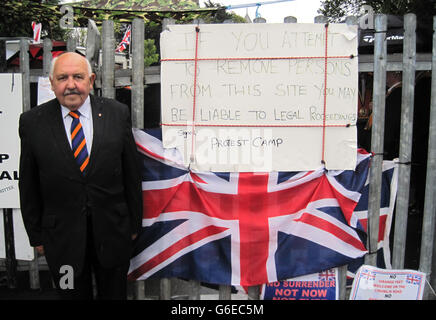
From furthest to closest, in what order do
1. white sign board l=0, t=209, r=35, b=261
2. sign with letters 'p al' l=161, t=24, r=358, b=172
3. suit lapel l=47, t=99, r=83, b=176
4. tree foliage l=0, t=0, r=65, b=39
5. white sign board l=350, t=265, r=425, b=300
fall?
tree foliage l=0, t=0, r=65, b=39, white sign board l=0, t=209, r=35, b=261, sign with letters 'p al' l=161, t=24, r=358, b=172, white sign board l=350, t=265, r=425, b=300, suit lapel l=47, t=99, r=83, b=176

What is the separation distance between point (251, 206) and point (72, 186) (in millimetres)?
1301

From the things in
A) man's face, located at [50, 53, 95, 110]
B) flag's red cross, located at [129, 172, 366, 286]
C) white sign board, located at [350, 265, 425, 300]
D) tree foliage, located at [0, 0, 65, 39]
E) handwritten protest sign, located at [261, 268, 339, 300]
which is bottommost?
handwritten protest sign, located at [261, 268, 339, 300]

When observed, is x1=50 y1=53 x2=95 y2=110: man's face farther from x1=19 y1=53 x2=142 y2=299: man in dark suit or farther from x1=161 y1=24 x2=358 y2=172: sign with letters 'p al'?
x1=161 y1=24 x2=358 y2=172: sign with letters 'p al'

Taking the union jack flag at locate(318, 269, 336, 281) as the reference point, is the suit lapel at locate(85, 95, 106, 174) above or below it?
above

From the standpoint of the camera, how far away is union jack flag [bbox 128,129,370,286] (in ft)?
9.20

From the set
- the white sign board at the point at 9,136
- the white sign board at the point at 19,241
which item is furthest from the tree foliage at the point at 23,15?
the white sign board at the point at 19,241

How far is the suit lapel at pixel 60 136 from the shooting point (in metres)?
2.18

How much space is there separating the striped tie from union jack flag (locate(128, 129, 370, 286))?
0.61 meters

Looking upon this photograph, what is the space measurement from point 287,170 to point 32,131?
5.84 ft

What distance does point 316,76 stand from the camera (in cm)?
273

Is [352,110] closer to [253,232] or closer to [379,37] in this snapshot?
[379,37]

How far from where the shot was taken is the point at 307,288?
9.51 ft

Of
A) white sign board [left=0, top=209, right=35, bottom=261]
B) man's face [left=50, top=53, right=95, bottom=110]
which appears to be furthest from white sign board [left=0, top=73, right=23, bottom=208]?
man's face [left=50, top=53, right=95, bottom=110]

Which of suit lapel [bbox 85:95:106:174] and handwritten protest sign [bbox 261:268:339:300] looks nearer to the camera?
suit lapel [bbox 85:95:106:174]
